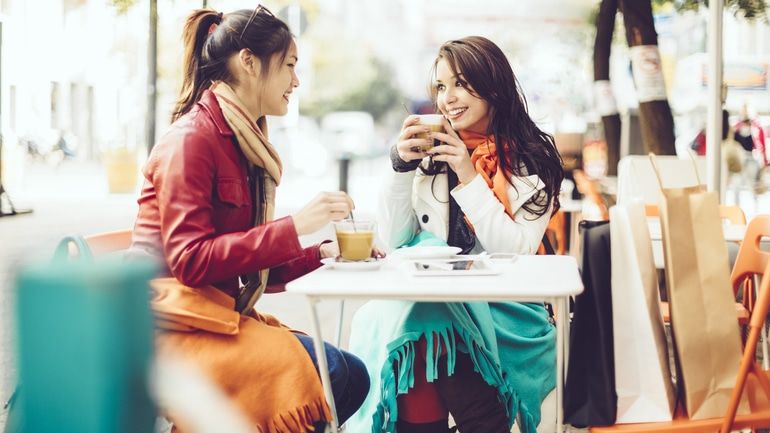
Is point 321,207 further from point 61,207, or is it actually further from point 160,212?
point 61,207

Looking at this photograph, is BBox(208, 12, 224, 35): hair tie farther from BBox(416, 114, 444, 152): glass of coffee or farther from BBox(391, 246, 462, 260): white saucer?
BBox(391, 246, 462, 260): white saucer

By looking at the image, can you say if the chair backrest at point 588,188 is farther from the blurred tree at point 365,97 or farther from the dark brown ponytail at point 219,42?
the blurred tree at point 365,97

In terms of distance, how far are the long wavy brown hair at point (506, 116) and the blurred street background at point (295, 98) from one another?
24 cm

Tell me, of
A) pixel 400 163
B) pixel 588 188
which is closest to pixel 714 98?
pixel 588 188

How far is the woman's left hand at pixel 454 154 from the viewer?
9.55ft

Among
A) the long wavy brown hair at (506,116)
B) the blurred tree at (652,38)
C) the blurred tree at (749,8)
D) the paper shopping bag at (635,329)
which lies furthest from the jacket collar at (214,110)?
the blurred tree at (749,8)

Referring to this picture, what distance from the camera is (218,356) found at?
7.20ft

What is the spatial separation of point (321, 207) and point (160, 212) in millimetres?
412

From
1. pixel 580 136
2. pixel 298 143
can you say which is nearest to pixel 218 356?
pixel 580 136

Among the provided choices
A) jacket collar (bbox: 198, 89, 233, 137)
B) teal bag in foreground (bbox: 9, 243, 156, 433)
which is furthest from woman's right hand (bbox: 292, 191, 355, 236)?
teal bag in foreground (bbox: 9, 243, 156, 433)

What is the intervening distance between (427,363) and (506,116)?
1045 millimetres

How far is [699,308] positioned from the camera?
7.84ft

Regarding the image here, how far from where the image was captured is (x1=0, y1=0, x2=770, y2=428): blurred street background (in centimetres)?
1079

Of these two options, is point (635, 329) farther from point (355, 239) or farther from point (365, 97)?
point (365, 97)
